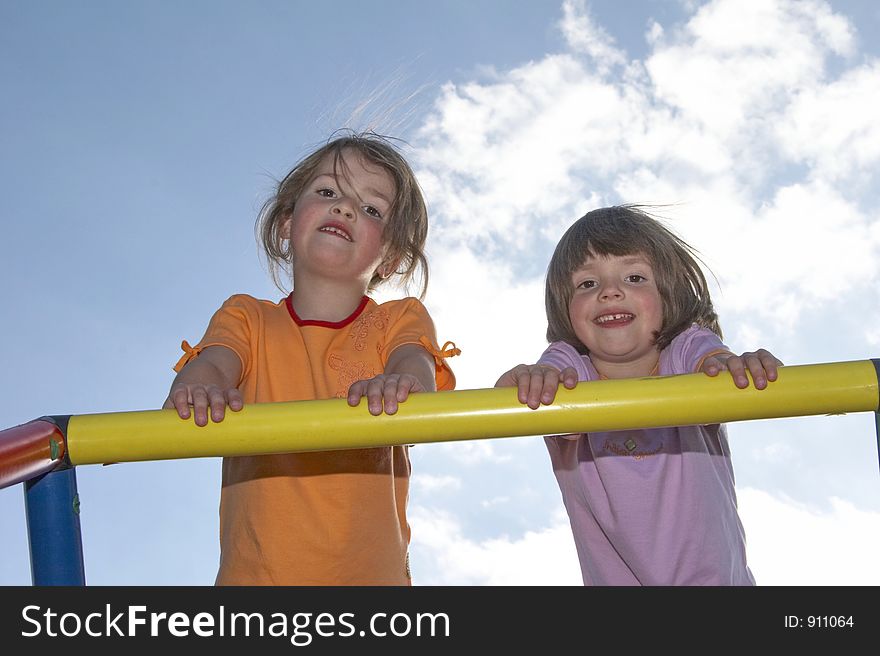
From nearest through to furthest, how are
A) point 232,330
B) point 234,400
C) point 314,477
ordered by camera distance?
point 234,400, point 314,477, point 232,330

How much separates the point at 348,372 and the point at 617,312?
2.11ft

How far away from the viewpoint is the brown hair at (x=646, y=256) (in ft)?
7.68

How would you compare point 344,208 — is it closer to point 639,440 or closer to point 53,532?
point 639,440

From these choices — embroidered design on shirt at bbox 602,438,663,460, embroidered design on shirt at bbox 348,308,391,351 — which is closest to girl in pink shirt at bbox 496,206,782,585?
embroidered design on shirt at bbox 602,438,663,460

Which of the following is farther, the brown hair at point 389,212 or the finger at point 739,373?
the brown hair at point 389,212

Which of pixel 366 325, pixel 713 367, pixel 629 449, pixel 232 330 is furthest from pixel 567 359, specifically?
pixel 713 367

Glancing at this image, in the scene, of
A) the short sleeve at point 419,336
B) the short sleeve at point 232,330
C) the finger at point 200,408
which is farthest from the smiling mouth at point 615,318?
the finger at point 200,408

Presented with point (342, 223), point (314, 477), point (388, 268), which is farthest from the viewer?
point (388, 268)

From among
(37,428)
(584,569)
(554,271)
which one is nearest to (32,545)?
(37,428)

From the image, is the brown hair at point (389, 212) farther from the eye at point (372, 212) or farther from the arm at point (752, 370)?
the arm at point (752, 370)

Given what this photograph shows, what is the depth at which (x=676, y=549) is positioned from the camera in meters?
2.13

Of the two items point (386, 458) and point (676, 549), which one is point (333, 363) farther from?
point (676, 549)

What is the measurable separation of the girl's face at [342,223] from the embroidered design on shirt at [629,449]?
0.70 meters

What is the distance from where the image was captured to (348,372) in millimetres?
2189
